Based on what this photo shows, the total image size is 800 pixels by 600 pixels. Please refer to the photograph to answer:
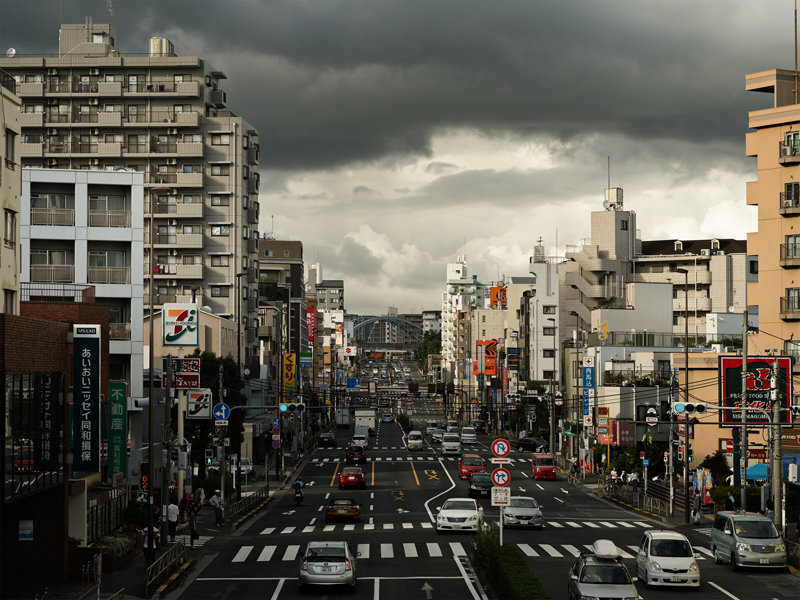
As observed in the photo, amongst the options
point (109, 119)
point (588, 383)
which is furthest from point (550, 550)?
point (109, 119)

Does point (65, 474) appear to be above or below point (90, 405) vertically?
below

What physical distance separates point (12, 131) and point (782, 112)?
161 feet

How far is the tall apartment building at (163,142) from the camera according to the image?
101562 millimetres

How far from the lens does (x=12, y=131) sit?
3825 cm

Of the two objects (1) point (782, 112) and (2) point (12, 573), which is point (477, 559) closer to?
(2) point (12, 573)

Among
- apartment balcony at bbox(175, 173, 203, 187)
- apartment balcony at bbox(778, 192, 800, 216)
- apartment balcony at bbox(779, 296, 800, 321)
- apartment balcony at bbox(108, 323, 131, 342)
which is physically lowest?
apartment balcony at bbox(108, 323, 131, 342)

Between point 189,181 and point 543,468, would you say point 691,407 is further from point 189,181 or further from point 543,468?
point 189,181

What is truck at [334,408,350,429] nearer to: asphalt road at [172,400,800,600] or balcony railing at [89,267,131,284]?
asphalt road at [172,400,800,600]

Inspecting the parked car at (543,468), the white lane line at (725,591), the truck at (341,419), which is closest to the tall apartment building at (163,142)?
the parked car at (543,468)

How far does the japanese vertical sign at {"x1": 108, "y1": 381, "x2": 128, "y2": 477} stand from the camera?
44719mm

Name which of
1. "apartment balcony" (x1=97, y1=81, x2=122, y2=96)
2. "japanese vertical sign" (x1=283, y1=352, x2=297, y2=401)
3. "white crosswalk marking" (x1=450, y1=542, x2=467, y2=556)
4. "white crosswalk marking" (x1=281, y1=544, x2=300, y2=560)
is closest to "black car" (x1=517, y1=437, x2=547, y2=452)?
"japanese vertical sign" (x1=283, y1=352, x2=297, y2=401)

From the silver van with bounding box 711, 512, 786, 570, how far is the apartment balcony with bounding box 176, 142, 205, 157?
73504mm

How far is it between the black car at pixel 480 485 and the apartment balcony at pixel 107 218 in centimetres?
2626

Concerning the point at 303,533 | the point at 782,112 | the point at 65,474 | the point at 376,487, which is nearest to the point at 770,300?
the point at 782,112
